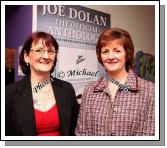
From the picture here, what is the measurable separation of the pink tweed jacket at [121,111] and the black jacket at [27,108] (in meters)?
0.07

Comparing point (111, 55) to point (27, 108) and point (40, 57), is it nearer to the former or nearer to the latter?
point (40, 57)

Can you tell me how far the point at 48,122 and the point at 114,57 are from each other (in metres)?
0.53

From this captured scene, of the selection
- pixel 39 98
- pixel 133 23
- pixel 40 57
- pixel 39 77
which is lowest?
pixel 39 98

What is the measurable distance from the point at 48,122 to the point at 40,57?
1.23 ft

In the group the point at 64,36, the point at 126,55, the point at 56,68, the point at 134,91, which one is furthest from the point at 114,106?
the point at 64,36

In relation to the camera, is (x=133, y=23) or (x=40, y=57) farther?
(x=133, y=23)

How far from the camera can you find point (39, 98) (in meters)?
1.50

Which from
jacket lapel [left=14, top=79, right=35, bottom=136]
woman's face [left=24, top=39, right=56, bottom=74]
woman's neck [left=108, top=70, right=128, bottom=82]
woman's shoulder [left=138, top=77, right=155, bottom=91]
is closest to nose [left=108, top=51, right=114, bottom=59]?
woman's neck [left=108, top=70, right=128, bottom=82]

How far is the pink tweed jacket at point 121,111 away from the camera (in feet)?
4.73

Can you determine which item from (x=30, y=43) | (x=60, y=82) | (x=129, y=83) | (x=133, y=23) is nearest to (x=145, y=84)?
(x=129, y=83)

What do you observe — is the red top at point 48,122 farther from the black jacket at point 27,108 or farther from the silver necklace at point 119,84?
the silver necklace at point 119,84

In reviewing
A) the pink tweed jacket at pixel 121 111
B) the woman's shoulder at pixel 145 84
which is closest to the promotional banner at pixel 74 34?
the pink tweed jacket at pixel 121 111

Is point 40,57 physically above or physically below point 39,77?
above

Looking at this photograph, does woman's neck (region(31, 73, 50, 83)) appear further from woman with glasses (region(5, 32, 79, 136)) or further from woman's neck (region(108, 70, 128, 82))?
woman's neck (region(108, 70, 128, 82))
